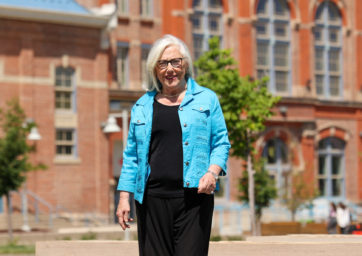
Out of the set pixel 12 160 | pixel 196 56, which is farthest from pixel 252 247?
pixel 196 56

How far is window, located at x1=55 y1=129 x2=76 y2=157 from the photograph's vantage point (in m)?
31.8

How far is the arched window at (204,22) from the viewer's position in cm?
3631

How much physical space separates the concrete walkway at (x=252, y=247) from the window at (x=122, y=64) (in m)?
27.5

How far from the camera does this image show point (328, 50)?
4088cm

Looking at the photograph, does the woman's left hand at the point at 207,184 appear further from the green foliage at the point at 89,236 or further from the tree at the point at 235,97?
the green foliage at the point at 89,236

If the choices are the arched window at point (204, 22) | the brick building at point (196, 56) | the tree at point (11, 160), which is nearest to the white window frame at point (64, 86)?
the brick building at point (196, 56)

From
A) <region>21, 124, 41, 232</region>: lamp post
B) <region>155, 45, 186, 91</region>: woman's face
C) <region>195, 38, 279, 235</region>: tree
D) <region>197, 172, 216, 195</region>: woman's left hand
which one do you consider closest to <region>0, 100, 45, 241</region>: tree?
<region>21, 124, 41, 232</region>: lamp post

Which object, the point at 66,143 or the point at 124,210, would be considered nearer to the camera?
the point at 124,210

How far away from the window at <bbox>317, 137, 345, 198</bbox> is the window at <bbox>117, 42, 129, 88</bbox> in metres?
11.4

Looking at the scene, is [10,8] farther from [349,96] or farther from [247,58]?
[349,96]

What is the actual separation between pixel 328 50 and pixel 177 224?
3700 centimetres

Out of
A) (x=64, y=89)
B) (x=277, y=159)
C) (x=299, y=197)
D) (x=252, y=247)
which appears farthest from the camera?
(x=277, y=159)

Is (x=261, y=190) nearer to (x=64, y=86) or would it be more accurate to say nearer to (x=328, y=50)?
(x=64, y=86)

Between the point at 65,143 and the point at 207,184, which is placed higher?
the point at 65,143
